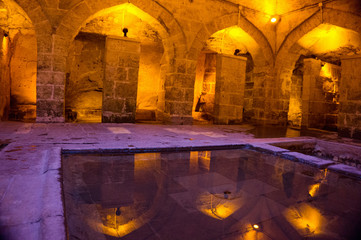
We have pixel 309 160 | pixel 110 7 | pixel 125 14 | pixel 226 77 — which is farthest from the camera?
pixel 226 77

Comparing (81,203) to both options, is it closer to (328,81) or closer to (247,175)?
(247,175)

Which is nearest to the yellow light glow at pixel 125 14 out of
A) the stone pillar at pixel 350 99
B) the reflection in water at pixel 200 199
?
the reflection in water at pixel 200 199

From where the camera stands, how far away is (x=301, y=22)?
751cm

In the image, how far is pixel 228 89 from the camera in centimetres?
764

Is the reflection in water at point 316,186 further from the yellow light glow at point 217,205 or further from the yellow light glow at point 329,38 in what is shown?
A: the yellow light glow at point 329,38

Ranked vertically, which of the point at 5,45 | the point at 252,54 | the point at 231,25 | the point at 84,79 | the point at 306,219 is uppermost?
the point at 231,25

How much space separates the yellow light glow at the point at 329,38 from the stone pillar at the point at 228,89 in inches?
83.9

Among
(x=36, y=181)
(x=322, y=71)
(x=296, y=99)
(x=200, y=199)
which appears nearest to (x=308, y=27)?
(x=322, y=71)

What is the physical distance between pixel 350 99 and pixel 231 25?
3.64 m

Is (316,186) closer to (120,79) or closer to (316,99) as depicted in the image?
(120,79)

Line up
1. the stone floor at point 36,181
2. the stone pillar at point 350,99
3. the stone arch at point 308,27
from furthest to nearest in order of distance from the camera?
the stone arch at point 308,27, the stone pillar at point 350,99, the stone floor at point 36,181

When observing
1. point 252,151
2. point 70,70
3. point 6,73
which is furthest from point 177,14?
point 6,73

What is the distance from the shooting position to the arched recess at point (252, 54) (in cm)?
687

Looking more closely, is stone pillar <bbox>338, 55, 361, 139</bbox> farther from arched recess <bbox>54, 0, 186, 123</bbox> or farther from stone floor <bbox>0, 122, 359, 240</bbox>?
arched recess <bbox>54, 0, 186, 123</bbox>
